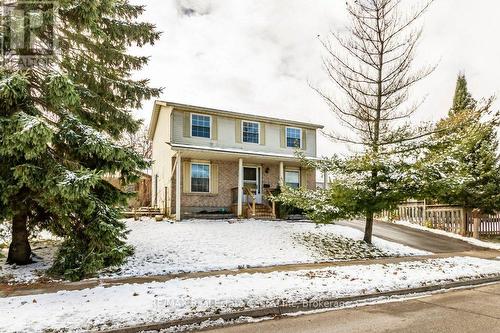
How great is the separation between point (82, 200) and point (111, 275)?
6.67ft

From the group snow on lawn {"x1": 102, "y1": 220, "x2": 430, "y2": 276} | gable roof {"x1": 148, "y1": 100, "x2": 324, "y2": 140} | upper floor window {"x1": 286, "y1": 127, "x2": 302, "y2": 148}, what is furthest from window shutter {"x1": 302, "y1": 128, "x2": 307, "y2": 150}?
snow on lawn {"x1": 102, "y1": 220, "x2": 430, "y2": 276}

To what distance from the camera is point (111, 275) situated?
26.3 feet

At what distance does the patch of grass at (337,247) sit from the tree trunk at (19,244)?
846cm

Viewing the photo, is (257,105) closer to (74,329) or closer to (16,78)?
(16,78)

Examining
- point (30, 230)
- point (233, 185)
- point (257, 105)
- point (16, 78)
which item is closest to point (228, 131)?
point (233, 185)

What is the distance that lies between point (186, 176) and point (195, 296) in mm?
11795

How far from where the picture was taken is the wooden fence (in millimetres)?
16000

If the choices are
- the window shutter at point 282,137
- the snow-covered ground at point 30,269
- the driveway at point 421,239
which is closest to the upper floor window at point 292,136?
the window shutter at point 282,137

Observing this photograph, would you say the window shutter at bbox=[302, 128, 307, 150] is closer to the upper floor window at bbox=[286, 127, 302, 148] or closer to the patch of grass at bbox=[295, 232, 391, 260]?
the upper floor window at bbox=[286, 127, 302, 148]

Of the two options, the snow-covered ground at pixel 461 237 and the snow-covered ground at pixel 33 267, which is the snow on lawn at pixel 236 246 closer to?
the snow-covered ground at pixel 33 267

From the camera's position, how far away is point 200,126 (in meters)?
17.9

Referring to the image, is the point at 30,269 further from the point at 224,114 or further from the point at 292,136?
the point at 292,136

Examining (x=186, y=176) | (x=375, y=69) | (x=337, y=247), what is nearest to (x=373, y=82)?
(x=375, y=69)

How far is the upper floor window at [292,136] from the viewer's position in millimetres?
20141
